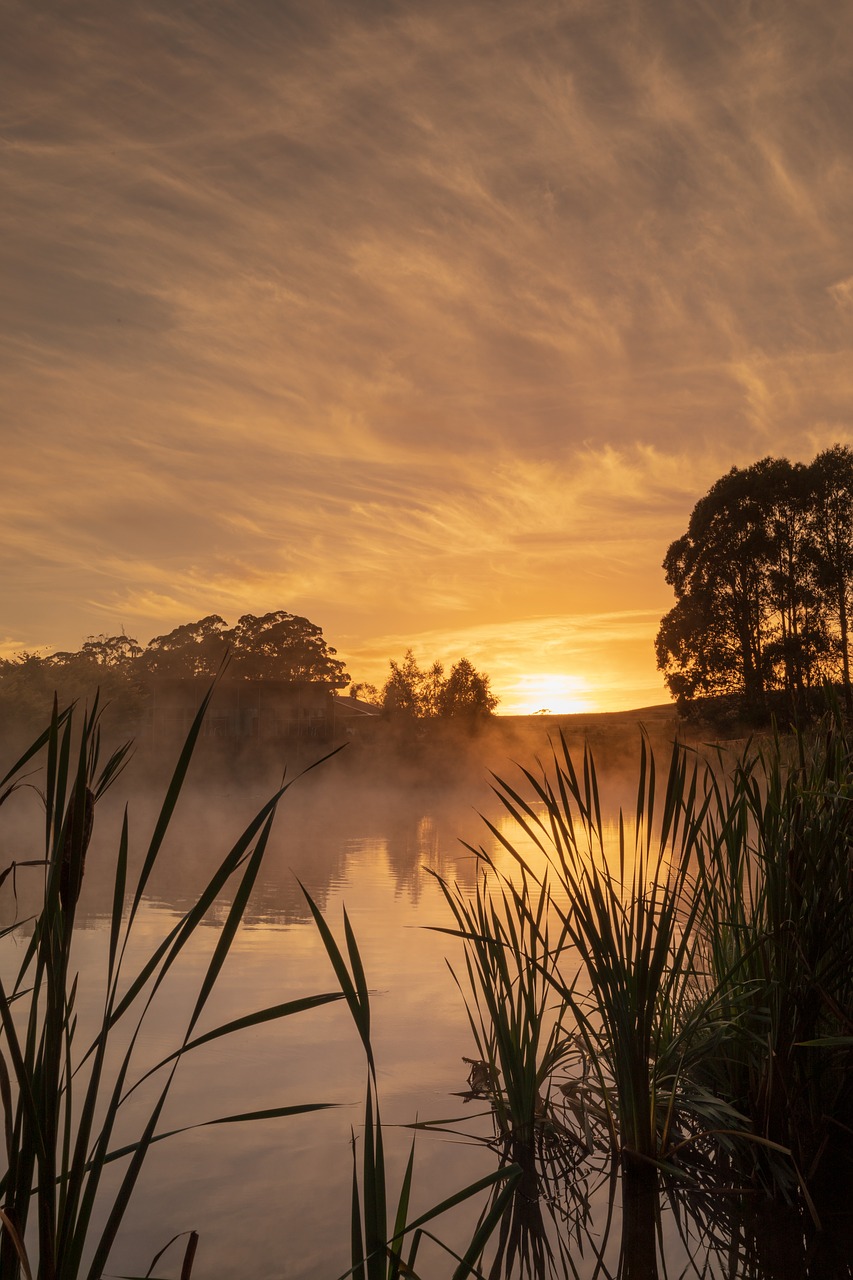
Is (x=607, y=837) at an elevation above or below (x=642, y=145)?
below

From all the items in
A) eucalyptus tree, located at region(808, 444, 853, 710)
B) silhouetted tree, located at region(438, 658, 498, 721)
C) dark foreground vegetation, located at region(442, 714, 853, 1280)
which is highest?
eucalyptus tree, located at region(808, 444, 853, 710)

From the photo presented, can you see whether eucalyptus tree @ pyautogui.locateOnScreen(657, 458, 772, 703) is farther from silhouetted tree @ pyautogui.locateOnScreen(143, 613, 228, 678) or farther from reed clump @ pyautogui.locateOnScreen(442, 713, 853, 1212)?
silhouetted tree @ pyautogui.locateOnScreen(143, 613, 228, 678)

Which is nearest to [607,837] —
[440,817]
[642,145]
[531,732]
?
[440,817]

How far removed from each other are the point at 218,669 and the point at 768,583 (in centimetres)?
1451

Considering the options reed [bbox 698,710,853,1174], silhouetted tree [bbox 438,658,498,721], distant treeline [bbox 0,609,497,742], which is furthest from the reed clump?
silhouetted tree [bbox 438,658,498,721]

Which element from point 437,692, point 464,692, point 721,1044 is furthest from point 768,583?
point 721,1044

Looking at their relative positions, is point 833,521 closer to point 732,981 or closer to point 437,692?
point 437,692

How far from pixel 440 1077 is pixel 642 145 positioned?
272 inches

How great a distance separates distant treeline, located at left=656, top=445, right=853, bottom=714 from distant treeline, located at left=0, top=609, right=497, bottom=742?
8.14 metres

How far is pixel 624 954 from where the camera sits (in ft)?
7.38

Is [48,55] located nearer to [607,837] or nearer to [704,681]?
[607,837]

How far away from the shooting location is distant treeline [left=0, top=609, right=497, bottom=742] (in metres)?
19.1

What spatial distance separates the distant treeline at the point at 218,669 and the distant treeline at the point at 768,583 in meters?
8.14

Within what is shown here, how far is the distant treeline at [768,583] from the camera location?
19938 mm
